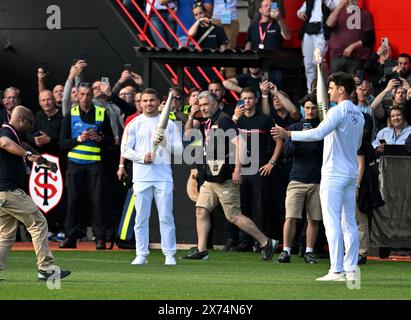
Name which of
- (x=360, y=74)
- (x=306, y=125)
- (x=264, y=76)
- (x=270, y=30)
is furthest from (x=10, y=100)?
(x=306, y=125)

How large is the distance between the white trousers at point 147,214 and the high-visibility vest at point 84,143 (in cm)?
300

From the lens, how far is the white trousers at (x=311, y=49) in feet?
69.7

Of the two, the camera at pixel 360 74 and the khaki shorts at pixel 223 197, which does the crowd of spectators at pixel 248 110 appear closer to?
the camera at pixel 360 74

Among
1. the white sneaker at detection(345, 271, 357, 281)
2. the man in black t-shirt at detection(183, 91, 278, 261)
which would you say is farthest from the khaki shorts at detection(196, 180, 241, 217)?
the white sneaker at detection(345, 271, 357, 281)

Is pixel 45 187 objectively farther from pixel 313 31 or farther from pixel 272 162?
pixel 313 31

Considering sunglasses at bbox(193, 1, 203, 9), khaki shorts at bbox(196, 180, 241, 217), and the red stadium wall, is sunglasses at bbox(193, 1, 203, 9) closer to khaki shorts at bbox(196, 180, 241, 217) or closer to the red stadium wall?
the red stadium wall

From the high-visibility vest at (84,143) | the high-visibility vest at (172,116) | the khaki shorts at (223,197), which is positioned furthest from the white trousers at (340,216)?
the high-visibility vest at (84,143)

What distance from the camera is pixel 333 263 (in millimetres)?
13992

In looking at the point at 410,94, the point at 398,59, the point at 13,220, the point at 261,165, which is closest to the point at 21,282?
the point at 13,220

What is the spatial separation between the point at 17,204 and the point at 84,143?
5776mm

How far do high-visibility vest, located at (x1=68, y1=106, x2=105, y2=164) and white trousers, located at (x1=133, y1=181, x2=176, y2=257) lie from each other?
3.00m

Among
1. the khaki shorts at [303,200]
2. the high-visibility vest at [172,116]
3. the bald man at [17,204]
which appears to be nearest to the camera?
the bald man at [17,204]

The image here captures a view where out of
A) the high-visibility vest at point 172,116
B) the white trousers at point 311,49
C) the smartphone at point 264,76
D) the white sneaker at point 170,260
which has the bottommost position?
the white sneaker at point 170,260

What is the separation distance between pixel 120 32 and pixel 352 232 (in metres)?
9.66
